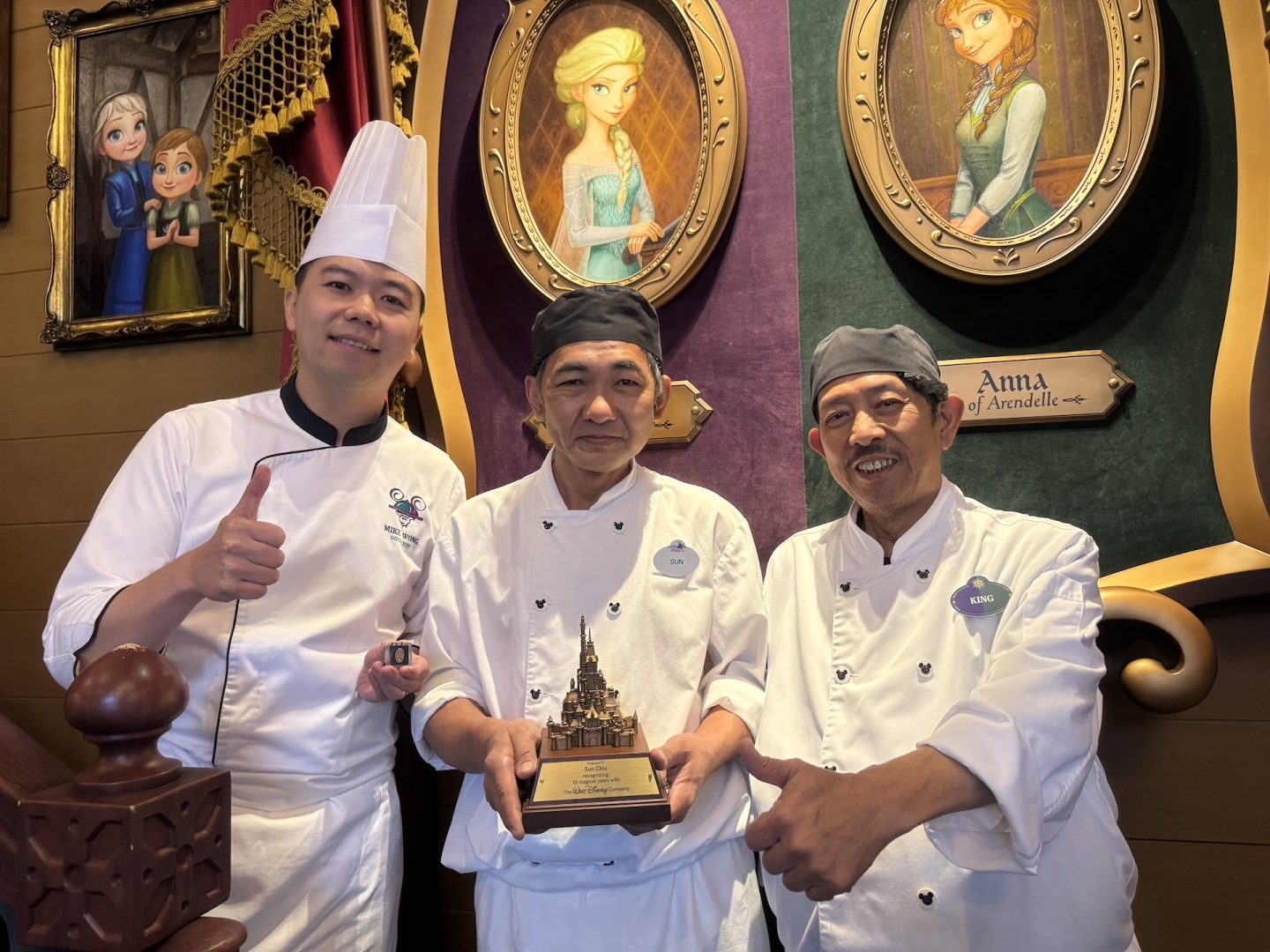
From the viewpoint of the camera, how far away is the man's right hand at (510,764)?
51.5 inches

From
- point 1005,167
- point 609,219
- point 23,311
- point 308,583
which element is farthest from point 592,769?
point 23,311

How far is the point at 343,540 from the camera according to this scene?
1845mm

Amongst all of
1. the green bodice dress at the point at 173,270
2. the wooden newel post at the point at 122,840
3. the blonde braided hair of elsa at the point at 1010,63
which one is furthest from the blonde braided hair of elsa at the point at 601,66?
the wooden newel post at the point at 122,840

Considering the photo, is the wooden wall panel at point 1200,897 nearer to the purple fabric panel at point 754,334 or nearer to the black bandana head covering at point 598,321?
the purple fabric panel at point 754,334

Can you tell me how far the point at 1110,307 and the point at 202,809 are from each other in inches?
81.2

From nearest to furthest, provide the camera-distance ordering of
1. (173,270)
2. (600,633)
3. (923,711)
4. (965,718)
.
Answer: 1. (965,718)
2. (923,711)
3. (600,633)
4. (173,270)

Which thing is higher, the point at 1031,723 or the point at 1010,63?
the point at 1010,63

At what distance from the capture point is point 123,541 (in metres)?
1.75

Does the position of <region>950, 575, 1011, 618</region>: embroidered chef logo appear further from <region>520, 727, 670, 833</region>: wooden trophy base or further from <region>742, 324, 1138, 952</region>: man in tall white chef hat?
<region>520, 727, 670, 833</region>: wooden trophy base

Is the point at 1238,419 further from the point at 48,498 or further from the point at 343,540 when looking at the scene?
the point at 48,498

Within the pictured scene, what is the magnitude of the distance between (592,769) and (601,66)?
6.28 feet

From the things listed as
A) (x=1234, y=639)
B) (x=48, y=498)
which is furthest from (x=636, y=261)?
(x=48, y=498)

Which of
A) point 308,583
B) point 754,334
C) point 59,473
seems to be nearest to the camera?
point 308,583

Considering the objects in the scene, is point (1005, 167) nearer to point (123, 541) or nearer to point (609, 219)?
point (609, 219)
